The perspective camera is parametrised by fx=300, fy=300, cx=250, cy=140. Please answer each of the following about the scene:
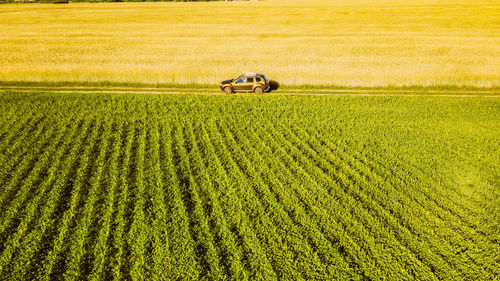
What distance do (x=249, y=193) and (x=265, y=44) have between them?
2643 centimetres

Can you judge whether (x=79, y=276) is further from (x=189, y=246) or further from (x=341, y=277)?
(x=341, y=277)

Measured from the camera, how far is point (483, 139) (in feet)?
52.1

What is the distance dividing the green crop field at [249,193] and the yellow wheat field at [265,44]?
7.30 m

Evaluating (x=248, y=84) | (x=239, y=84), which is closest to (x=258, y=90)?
(x=248, y=84)

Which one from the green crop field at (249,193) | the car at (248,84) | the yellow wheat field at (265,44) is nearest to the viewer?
the green crop field at (249,193)

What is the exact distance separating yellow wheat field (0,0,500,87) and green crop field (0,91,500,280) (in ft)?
24.0

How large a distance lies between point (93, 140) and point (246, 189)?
29.7 ft

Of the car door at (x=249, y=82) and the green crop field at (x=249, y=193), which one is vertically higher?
the car door at (x=249, y=82)

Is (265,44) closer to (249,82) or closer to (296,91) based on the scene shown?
(296,91)

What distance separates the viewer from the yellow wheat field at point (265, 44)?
25812 mm

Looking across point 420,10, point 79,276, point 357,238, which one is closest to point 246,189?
point 357,238

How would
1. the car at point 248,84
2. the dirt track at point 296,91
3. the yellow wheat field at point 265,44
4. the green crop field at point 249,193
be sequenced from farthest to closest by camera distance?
1. the yellow wheat field at point 265,44
2. the dirt track at point 296,91
3. the car at point 248,84
4. the green crop field at point 249,193

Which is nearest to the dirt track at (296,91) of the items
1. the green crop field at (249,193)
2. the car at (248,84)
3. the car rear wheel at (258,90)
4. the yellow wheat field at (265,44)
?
the car at (248,84)

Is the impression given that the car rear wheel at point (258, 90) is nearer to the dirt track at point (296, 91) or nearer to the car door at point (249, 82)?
the car door at point (249, 82)
